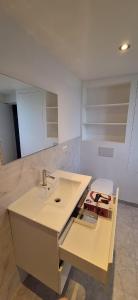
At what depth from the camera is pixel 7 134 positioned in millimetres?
1056

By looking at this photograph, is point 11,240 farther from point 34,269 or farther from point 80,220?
point 80,220

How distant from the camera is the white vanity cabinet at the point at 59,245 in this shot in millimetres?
872

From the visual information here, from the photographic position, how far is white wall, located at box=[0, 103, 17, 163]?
3.31 feet

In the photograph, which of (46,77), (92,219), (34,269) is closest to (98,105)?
(46,77)

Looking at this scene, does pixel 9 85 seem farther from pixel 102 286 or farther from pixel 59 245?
pixel 102 286

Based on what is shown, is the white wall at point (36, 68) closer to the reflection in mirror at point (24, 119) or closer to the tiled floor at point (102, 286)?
the reflection in mirror at point (24, 119)

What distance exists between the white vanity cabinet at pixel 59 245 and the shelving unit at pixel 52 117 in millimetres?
712

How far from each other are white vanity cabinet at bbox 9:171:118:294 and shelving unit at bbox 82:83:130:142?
63.4 inches

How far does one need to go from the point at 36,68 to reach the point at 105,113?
61.8 inches

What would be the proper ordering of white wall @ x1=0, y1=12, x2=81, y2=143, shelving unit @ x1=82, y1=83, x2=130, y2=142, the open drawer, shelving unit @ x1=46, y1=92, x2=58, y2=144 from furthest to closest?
shelving unit @ x1=82, y1=83, x2=130, y2=142
shelving unit @ x1=46, y1=92, x2=58, y2=144
white wall @ x1=0, y1=12, x2=81, y2=143
the open drawer

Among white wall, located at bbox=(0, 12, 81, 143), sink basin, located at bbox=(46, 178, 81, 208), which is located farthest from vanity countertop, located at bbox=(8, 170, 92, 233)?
white wall, located at bbox=(0, 12, 81, 143)

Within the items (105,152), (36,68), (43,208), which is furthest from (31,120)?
(105,152)

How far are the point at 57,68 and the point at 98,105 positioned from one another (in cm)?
101

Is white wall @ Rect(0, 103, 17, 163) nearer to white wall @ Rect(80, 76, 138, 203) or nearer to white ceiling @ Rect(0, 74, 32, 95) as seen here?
white ceiling @ Rect(0, 74, 32, 95)
